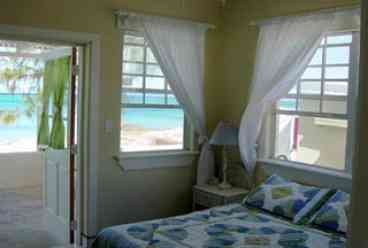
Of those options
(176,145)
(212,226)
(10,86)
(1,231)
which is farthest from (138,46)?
(10,86)

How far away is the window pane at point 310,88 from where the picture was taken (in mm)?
3650

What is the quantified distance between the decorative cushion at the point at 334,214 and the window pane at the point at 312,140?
1.52 ft

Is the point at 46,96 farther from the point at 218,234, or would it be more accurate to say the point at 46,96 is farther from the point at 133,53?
the point at 218,234

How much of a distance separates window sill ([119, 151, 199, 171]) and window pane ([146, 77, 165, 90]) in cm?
66

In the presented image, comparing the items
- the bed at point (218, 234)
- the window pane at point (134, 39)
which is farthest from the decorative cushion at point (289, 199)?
the window pane at point (134, 39)

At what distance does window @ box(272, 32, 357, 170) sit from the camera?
341cm

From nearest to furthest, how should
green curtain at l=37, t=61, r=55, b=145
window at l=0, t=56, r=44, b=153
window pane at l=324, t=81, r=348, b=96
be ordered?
window pane at l=324, t=81, r=348, b=96
green curtain at l=37, t=61, r=55, b=145
window at l=0, t=56, r=44, b=153

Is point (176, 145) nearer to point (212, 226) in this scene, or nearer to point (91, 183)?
point (91, 183)

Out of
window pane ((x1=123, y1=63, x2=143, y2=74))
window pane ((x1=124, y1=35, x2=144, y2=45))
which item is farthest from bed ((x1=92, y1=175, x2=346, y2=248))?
window pane ((x1=124, y1=35, x2=144, y2=45))

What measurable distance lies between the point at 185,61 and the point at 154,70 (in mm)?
329

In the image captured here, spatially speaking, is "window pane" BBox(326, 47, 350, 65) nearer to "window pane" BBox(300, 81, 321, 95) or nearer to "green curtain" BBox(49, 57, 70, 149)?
"window pane" BBox(300, 81, 321, 95)

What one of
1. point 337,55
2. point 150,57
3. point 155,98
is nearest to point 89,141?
point 155,98

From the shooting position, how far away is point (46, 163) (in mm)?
4637

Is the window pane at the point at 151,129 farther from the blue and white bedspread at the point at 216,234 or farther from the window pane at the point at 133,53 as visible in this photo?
the blue and white bedspread at the point at 216,234
